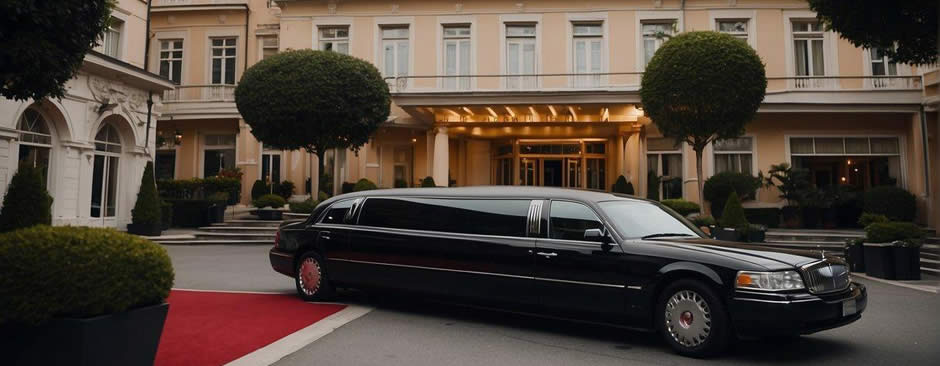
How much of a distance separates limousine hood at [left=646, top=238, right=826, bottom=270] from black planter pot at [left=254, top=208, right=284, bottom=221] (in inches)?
641

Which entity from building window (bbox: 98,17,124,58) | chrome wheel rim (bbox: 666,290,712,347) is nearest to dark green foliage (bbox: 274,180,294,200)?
building window (bbox: 98,17,124,58)

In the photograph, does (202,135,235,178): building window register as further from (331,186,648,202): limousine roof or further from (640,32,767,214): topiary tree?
(331,186,648,202): limousine roof

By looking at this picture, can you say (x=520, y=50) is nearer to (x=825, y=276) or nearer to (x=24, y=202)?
(x=24, y=202)

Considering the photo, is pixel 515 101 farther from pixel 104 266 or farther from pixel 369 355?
pixel 104 266

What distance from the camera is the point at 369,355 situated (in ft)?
16.6

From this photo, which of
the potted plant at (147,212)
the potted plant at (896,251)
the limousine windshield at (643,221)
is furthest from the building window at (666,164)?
the potted plant at (147,212)

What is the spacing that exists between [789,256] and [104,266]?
5483 mm

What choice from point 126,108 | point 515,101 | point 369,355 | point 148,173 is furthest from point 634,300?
point 126,108

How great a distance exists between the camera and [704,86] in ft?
46.7

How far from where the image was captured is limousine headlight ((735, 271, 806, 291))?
15.7ft

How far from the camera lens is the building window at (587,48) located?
73.5ft

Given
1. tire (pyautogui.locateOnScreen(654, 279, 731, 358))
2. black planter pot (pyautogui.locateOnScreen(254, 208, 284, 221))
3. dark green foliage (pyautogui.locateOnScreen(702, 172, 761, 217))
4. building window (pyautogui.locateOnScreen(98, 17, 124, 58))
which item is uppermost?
building window (pyautogui.locateOnScreen(98, 17, 124, 58))

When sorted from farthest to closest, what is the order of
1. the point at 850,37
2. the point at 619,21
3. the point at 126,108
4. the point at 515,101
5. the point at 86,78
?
the point at 619,21, the point at 515,101, the point at 126,108, the point at 86,78, the point at 850,37

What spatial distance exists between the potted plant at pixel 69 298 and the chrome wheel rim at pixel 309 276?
3.77 meters
